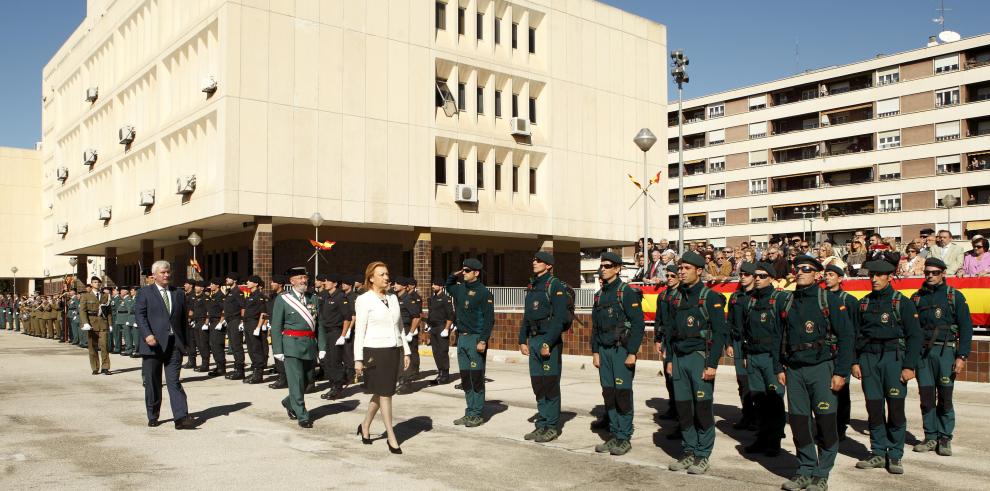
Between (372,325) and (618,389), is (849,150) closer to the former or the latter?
(618,389)

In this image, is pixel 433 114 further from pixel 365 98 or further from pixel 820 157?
pixel 820 157

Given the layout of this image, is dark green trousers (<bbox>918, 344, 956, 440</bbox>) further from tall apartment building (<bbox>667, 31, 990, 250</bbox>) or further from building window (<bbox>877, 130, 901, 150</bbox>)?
building window (<bbox>877, 130, 901, 150</bbox>)

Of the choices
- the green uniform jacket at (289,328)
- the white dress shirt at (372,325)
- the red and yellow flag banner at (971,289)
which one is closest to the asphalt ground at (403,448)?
the green uniform jacket at (289,328)

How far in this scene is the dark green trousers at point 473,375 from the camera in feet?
36.9

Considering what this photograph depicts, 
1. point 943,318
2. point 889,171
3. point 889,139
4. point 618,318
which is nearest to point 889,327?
point 943,318

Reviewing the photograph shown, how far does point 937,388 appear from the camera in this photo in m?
9.54

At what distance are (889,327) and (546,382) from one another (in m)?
3.68

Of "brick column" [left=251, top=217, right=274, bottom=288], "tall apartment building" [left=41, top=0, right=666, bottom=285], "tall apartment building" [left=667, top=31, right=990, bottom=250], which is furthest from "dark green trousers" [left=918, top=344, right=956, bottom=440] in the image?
"tall apartment building" [left=667, top=31, right=990, bottom=250]

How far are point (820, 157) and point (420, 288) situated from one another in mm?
46088

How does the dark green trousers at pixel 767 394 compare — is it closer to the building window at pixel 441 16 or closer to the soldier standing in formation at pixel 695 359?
the soldier standing in formation at pixel 695 359

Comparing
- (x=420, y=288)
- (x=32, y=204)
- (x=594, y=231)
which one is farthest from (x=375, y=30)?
(x=32, y=204)

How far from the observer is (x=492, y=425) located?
11.3m

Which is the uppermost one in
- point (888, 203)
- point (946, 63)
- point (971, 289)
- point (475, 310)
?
point (946, 63)

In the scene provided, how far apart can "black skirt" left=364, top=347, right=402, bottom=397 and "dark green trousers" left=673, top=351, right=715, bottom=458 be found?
3001 mm
